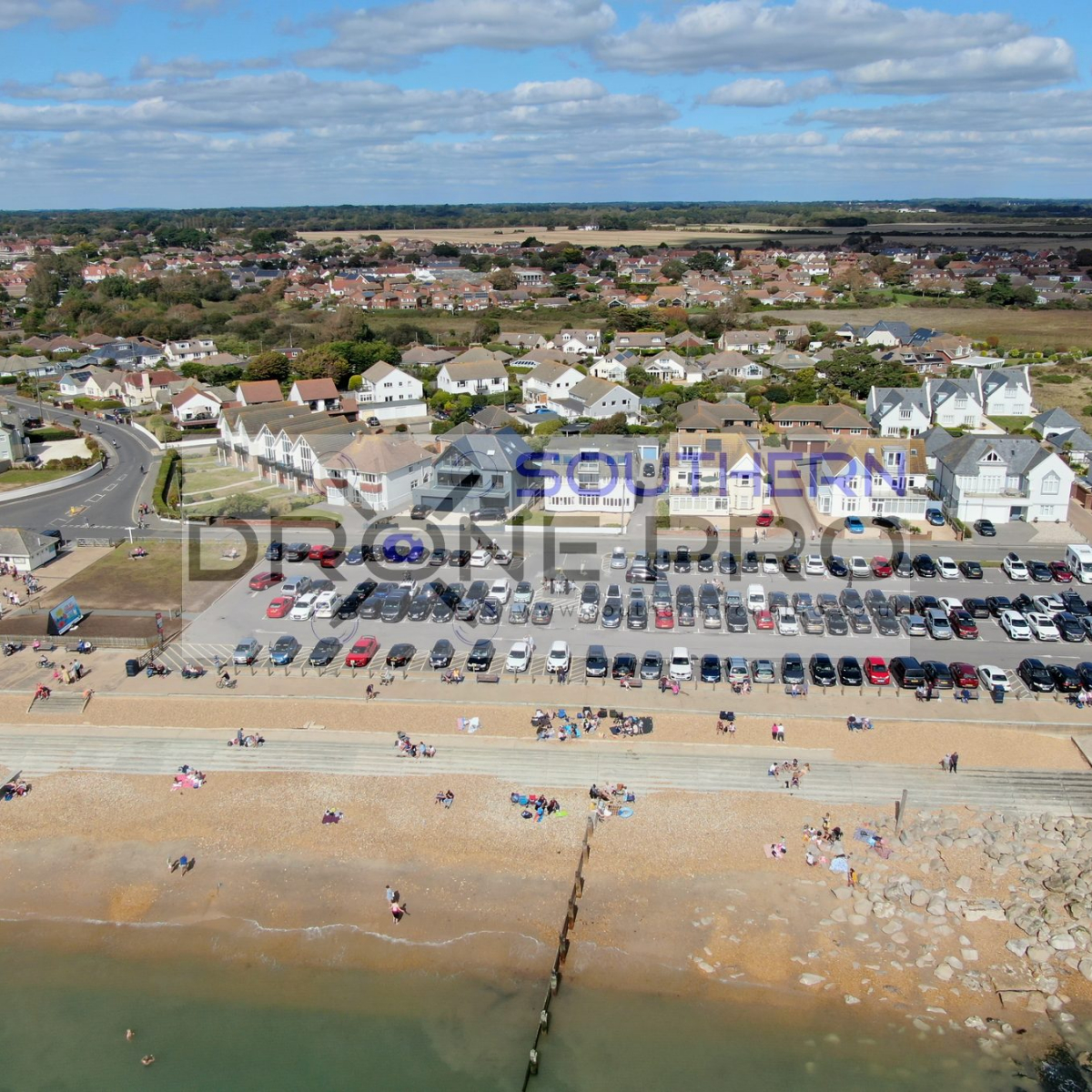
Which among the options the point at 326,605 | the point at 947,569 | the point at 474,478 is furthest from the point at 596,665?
the point at 474,478

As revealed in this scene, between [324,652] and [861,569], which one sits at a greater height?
[861,569]

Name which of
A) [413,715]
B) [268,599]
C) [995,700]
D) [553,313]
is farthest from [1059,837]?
[553,313]

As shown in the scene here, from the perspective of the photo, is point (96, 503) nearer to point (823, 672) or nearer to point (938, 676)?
point (823, 672)

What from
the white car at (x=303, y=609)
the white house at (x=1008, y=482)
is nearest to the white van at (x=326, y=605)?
the white car at (x=303, y=609)

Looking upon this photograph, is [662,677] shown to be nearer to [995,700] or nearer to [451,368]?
[995,700]

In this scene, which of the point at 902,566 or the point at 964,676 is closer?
the point at 964,676
